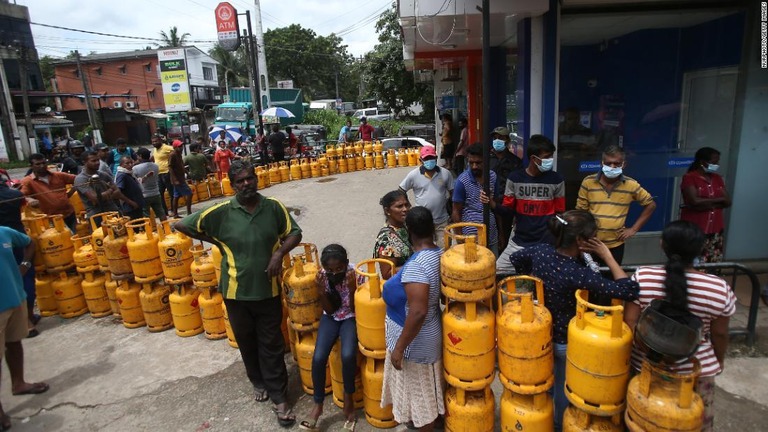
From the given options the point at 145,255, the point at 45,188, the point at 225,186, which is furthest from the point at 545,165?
the point at 225,186

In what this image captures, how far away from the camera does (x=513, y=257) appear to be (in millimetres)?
3000

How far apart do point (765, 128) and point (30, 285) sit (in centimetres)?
891

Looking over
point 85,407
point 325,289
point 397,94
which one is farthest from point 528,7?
point 397,94

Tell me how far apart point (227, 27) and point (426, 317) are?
18760 mm

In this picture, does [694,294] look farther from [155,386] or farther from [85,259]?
[85,259]

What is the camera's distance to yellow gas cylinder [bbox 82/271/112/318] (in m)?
5.61

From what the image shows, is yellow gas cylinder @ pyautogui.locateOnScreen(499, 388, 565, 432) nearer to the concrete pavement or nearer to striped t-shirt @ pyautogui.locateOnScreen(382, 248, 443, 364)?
striped t-shirt @ pyautogui.locateOnScreen(382, 248, 443, 364)

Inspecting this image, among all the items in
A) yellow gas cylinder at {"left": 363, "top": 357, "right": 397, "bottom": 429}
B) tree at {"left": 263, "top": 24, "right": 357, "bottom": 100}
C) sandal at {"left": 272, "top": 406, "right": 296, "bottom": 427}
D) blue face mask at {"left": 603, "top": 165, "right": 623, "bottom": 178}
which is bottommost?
sandal at {"left": 272, "top": 406, "right": 296, "bottom": 427}

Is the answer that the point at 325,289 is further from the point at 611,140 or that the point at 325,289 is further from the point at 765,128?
the point at 765,128

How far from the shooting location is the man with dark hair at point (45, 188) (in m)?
6.19

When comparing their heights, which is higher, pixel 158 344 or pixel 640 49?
pixel 640 49

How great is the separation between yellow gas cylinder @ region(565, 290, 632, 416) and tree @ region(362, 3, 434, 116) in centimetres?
2543

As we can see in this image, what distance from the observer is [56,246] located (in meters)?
5.56

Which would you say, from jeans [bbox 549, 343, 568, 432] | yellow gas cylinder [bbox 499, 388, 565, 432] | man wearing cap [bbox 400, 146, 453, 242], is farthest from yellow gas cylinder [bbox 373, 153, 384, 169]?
yellow gas cylinder [bbox 499, 388, 565, 432]
